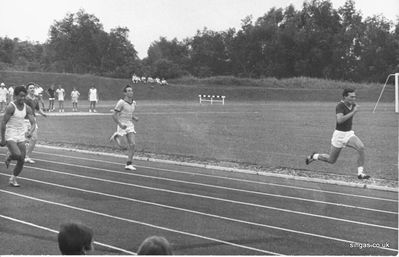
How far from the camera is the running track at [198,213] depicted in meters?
6.70

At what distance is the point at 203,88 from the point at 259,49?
11.5m

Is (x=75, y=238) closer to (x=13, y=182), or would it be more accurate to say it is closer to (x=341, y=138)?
(x=13, y=182)

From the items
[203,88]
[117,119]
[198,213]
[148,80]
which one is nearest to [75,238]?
[198,213]

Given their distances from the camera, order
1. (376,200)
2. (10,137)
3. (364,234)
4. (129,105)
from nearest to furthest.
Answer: (364,234), (376,200), (10,137), (129,105)

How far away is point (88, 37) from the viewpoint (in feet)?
122

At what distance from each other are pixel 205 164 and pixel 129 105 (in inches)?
97.5

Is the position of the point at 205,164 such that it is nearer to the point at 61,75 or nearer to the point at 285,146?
the point at 285,146

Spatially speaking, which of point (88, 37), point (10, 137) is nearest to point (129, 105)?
point (10, 137)

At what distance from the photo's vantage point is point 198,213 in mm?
8414

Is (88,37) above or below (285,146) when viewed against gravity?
above

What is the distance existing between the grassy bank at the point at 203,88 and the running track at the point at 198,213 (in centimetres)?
4607

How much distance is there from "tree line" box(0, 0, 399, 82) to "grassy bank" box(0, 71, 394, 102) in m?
1.18

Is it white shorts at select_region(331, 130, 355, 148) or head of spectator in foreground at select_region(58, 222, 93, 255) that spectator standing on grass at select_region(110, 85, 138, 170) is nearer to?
white shorts at select_region(331, 130, 355, 148)

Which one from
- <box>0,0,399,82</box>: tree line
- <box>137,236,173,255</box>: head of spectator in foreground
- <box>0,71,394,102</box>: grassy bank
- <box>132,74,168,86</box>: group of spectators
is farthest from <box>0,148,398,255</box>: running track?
<box>132,74,168,86</box>: group of spectators
